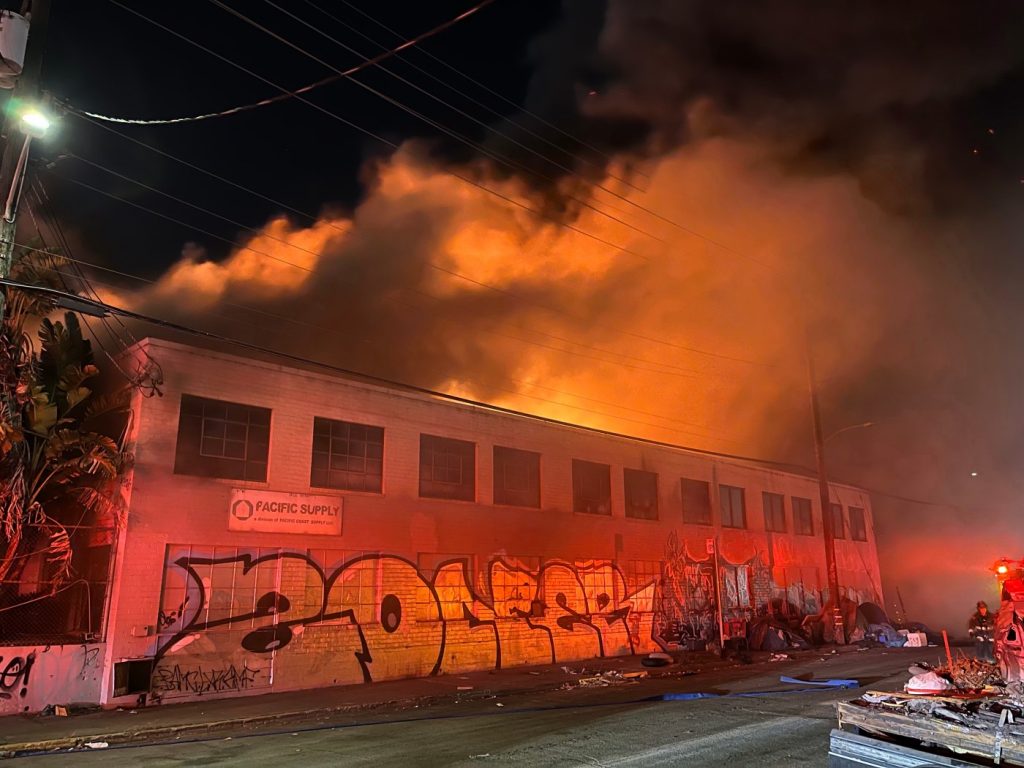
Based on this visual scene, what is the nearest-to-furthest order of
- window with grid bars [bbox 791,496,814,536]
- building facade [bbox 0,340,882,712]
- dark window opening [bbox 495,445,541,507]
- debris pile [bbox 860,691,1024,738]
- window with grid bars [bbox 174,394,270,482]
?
debris pile [bbox 860,691,1024,738], building facade [bbox 0,340,882,712], window with grid bars [bbox 174,394,270,482], dark window opening [bbox 495,445,541,507], window with grid bars [bbox 791,496,814,536]

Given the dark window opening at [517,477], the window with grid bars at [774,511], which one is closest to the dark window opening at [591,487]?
the dark window opening at [517,477]

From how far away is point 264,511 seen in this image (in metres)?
13.3

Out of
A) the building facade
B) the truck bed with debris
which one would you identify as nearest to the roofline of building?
the building facade

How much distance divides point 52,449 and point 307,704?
18.9 ft

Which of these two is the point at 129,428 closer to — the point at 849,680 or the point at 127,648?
the point at 127,648

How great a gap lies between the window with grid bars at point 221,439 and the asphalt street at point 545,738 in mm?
5087

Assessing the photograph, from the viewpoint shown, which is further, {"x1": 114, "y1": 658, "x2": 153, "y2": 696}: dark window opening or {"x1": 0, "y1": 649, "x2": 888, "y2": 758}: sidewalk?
{"x1": 114, "y1": 658, "x2": 153, "y2": 696}: dark window opening

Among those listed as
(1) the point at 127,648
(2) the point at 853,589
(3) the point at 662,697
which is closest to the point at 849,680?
(3) the point at 662,697

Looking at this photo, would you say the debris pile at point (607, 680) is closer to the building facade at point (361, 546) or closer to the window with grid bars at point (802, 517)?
the building facade at point (361, 546)

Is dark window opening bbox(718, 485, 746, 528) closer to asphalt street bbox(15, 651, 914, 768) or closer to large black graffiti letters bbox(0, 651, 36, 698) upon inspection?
asphalt street bbox(15, 651, 914, 768)

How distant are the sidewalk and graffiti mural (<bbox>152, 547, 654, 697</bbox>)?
46 cm

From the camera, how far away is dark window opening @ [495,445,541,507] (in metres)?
17.6

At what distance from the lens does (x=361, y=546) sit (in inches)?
570

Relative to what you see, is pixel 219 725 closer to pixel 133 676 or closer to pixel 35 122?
pixel 133 676
